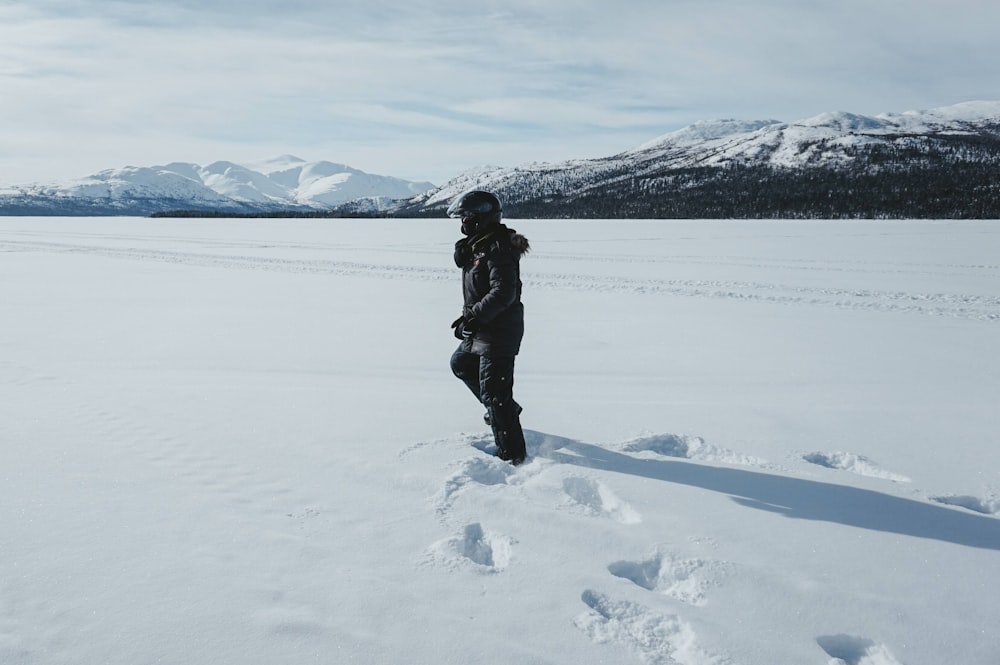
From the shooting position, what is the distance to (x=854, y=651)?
2334mm

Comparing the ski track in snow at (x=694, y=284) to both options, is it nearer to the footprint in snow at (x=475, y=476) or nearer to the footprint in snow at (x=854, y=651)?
the footprint in snow at (x=475, y=476)

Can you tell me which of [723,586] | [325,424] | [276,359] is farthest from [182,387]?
[723,586]

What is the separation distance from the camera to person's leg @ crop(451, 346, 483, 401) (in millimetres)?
4168

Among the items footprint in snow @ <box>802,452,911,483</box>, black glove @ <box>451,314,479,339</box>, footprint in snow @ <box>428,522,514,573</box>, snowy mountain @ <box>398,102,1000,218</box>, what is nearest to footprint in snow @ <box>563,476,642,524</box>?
footprint in snow @ <box>428,522,514,573</box>

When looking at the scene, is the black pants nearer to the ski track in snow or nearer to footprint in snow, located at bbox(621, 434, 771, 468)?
footprint in snow, located at bbox(621, 434, 771, 468)

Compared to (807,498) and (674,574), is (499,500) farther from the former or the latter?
(807,498)

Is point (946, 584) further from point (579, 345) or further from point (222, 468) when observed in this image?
point (579, 345)

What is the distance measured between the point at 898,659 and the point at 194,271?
17.9 metres

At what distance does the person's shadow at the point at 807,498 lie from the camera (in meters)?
3.20

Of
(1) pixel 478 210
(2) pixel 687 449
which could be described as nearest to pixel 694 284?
(2) pixel 687 449

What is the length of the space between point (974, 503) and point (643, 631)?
235 centimetres

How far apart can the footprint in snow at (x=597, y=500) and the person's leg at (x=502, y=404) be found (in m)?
0.42

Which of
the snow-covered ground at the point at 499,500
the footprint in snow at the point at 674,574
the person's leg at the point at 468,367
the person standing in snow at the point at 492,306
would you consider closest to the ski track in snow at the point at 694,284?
the snow-covered ground at the point at 499,500

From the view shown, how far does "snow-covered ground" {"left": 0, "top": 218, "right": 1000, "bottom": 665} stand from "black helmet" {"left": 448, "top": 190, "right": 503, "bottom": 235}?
4.83 ft
